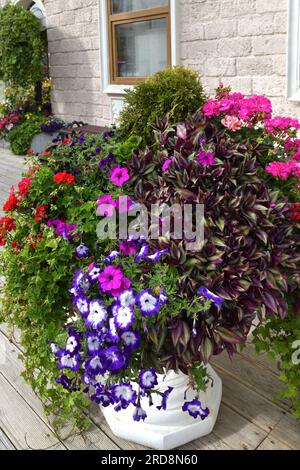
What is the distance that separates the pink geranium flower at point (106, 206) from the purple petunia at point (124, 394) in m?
0.59

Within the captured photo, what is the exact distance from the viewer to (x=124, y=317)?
4.57 feet

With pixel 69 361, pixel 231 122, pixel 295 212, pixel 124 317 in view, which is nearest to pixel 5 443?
pixel 69 361

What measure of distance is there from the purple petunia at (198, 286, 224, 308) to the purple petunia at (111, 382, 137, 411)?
1.20 feet

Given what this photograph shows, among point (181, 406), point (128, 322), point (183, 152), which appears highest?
point (183, 152)

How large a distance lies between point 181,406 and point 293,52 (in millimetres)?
3564

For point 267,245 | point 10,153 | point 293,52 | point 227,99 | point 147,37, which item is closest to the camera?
point 267,245

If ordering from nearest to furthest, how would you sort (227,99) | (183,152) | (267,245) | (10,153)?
(267,245) → (183,152) → (227,99) → (10,153)

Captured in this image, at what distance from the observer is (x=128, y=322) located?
1.38 metres

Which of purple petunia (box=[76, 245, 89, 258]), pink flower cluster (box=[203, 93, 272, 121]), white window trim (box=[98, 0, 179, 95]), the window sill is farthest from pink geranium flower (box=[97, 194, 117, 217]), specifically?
the window sill

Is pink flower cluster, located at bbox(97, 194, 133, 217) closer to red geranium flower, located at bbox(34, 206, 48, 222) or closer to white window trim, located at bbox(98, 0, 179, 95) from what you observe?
red geranium flower, located at bbox(34, 206, 48, 222)

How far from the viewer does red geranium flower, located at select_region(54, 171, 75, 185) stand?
6.14 ft

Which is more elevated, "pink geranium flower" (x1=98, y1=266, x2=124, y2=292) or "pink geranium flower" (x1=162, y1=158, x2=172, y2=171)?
"pink geranium flower" (x1=162, y1=158, x2=172, y2=171)

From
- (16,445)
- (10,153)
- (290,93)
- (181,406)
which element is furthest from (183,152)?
(10,153)
